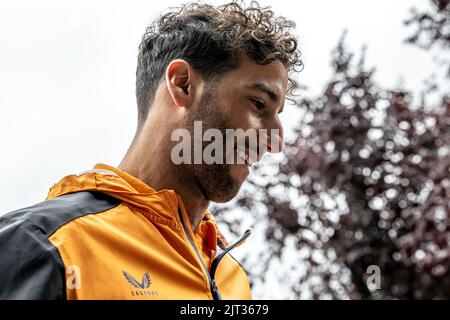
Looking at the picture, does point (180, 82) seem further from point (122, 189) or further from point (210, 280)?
point (210, 280)

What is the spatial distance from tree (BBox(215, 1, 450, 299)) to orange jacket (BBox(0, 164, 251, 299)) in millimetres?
2994

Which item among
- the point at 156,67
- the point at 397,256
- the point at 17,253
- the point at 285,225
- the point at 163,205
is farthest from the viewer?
the point at 285,225

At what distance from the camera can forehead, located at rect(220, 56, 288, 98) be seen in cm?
153

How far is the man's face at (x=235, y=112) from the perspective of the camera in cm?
150

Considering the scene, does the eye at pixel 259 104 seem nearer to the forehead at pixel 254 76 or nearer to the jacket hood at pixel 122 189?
the forehead at pixel 254 76

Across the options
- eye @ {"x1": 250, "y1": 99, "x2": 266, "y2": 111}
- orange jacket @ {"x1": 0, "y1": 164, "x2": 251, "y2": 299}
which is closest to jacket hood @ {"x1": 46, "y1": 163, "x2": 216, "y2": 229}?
orange jacket @ {"x1": 0, "y1": 164, "x2": 251, "y2": 299}

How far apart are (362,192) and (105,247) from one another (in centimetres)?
361

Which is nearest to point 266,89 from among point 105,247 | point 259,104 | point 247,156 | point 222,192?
point 259,104

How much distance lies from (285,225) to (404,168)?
0.98m

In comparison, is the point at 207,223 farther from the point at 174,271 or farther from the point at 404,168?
the point at 404,168

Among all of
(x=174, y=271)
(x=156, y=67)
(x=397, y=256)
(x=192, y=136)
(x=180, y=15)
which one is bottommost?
(x=397, y=256)

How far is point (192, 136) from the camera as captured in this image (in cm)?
151

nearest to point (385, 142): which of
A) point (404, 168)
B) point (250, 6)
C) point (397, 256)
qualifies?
point (404, 168)

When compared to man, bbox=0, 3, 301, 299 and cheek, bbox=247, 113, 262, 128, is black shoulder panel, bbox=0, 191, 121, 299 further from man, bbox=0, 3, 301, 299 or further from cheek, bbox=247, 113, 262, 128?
cheek, bbox=247, 113, 262, 128
